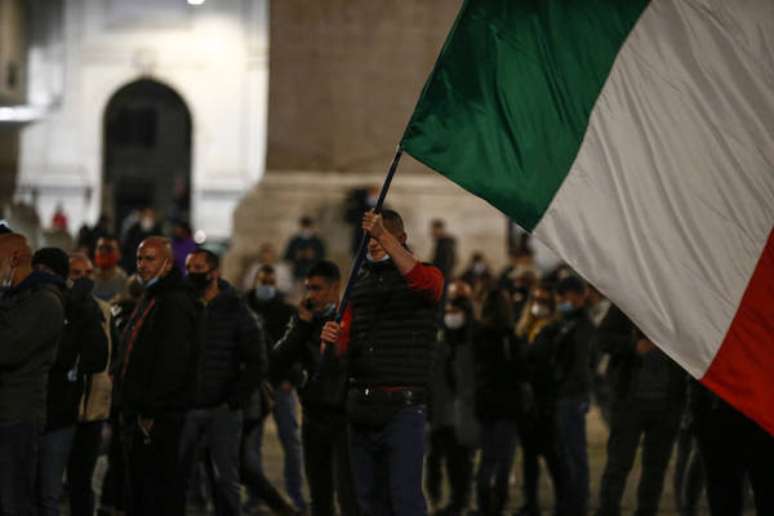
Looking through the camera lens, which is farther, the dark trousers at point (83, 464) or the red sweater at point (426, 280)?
the dark trousers at point (83, 464)

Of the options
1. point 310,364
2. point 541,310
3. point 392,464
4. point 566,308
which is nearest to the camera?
point 392,464

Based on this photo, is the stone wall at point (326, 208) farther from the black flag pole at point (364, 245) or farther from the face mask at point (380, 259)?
the black flag pole at point (364, 245)

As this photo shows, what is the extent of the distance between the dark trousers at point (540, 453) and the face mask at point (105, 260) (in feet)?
10.00

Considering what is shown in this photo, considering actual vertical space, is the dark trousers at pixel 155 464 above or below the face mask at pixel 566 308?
below

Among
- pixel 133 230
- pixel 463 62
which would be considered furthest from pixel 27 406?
pixel 133 230

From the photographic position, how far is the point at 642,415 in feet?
37.9

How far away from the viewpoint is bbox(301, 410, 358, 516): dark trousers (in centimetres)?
1036

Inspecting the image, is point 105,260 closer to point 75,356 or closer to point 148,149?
point 75,356

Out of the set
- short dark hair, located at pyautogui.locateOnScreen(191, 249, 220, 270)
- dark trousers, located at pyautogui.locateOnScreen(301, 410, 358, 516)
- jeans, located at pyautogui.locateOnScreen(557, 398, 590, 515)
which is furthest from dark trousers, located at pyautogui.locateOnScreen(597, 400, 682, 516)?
short dark hair, located at pyautogui.locateOnScreen(191, 249, 220, 270)

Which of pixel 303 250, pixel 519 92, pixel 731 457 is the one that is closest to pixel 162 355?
pixel 519 92

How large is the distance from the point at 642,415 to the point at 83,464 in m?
3.28

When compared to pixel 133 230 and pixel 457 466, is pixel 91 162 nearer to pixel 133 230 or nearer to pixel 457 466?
pixel 133 230

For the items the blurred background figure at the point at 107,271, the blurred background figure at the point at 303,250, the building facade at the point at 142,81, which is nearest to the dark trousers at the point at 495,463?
the blurred background figure at the point at 107,271

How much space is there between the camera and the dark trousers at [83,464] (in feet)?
34.5
